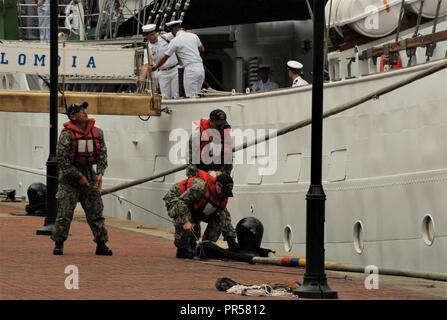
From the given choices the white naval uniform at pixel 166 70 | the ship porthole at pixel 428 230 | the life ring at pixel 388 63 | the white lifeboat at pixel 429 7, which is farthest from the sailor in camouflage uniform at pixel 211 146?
the white naval uniform at pixel 166 70

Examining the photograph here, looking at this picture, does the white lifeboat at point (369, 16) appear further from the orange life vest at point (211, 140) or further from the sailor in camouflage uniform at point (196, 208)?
the sailor in camouflage uniform at point (196, 208)

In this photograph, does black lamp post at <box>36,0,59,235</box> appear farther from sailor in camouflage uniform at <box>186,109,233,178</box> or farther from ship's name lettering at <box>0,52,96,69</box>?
ship's name lettering at <box>0,52,96,69</box>

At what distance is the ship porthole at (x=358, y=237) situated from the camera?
18.5m

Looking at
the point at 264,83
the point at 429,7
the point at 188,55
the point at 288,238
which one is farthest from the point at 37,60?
the point at 429,7

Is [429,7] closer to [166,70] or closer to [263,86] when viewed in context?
[263,86]

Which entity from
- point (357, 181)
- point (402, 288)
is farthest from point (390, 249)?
point (402, 288)

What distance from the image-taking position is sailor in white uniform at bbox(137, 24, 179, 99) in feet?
79.4

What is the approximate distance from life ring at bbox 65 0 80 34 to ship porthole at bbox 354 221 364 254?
10213 millimetres

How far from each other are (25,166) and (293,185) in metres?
9.57

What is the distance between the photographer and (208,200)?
17.5m

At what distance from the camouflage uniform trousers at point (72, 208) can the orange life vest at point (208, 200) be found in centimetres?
100

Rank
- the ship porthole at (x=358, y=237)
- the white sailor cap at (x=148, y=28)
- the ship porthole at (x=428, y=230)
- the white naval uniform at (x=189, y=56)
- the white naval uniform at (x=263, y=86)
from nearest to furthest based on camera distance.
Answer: the ship porthole at (x=428, y=230) → the ship porthole at (x=358, y=237) → the white naval uniform at (x=189, y=56) → the white sailor cap at (x=148, y=28) → the white naval uniform at (x=263, y=86)

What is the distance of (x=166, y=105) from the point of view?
23734 millimetres
